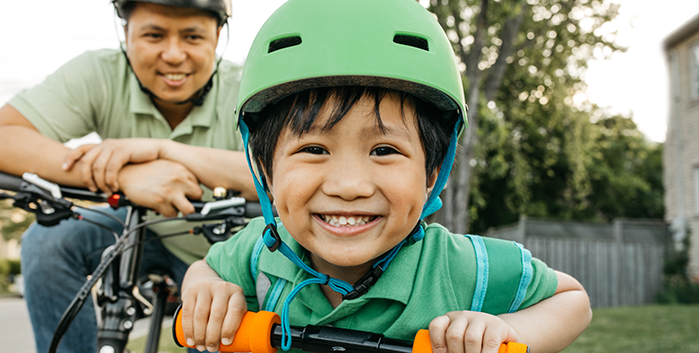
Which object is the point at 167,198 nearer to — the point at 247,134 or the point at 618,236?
the point at 247,134

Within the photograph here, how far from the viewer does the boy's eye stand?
146 centimetres

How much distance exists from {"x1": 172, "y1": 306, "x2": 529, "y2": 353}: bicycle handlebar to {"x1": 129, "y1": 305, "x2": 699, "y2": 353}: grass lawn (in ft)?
18.6

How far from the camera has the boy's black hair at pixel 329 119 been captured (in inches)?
58.1

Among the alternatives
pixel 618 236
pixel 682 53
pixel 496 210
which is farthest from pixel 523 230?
pixel 496 210

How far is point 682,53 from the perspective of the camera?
51.0 feet

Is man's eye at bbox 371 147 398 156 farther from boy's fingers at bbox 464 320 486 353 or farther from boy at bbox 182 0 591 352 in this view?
boy's fingers at bbox 464 320 486 353

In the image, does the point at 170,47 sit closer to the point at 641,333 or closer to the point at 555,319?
the point at 555,319

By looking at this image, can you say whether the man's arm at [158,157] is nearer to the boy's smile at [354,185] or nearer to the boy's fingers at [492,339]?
the boy's smile at [354,185]

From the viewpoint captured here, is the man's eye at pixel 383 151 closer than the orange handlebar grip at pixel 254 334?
No

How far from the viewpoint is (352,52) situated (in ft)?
4.70

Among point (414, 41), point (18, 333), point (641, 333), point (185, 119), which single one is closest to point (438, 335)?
point (414, 41)

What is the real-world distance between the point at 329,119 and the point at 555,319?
3.00 feet

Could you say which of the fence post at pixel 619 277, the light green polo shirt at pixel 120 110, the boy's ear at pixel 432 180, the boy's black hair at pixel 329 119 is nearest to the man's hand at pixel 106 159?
the boy's black hair at pixel 329 119

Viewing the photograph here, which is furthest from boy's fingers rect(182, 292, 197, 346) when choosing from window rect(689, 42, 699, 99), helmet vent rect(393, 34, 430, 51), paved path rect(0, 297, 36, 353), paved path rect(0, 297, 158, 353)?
window rect(689, 42, 699, 99)
